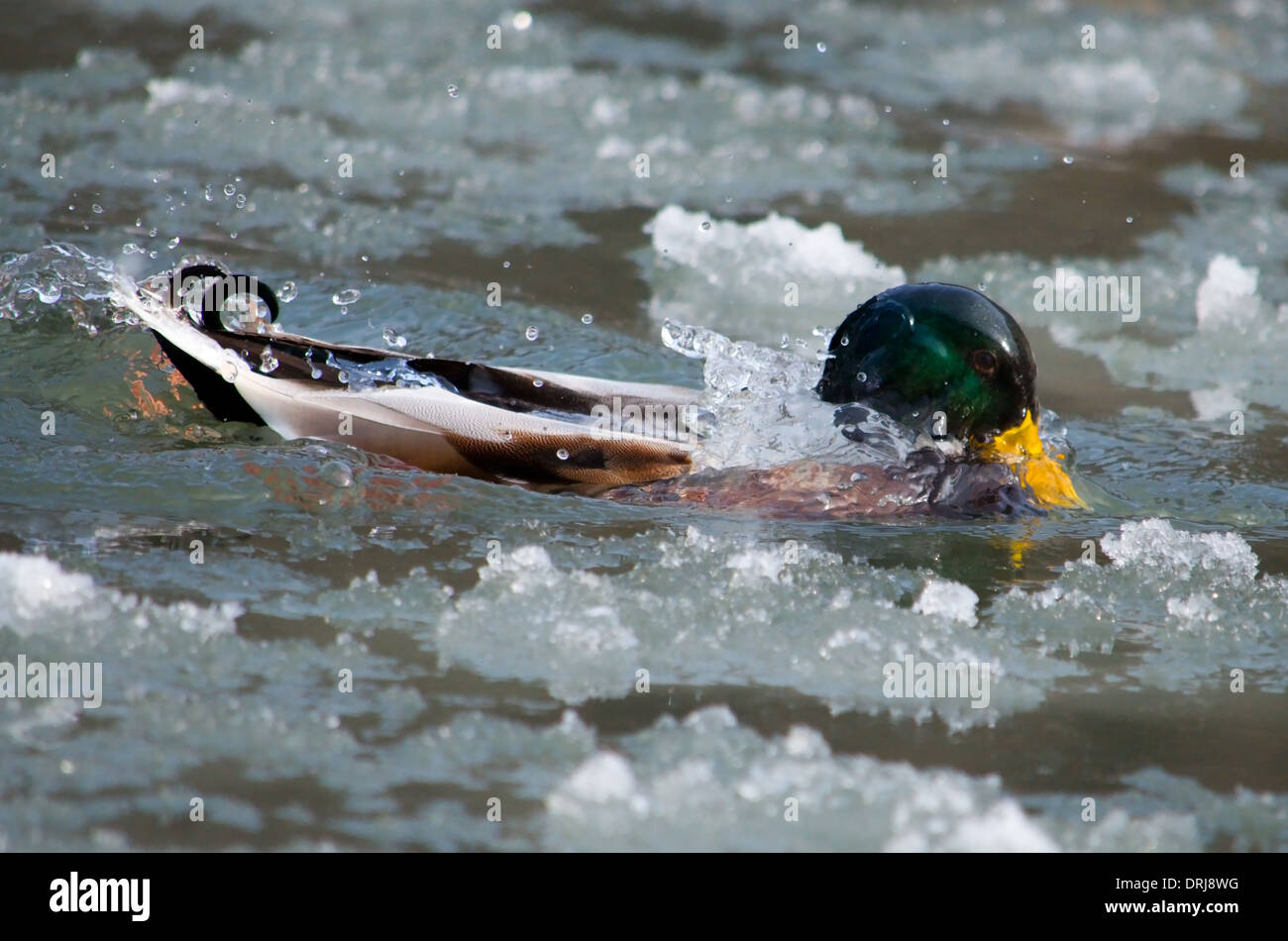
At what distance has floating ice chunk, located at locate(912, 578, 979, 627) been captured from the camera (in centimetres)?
334

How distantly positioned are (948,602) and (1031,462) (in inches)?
32.0

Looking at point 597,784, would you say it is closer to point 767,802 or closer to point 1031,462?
point 767,802

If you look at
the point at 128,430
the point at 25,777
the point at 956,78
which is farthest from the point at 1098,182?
the point at 25,777

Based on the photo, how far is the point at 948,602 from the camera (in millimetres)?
3373

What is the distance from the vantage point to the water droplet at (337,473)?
370 centimetres

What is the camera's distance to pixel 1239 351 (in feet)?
18.5

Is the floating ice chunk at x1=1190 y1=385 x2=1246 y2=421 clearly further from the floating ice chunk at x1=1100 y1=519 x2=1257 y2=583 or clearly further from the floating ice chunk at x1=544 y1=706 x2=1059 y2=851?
the floating ice chunk at x1=544 y1=706 x2=1059 y2=851

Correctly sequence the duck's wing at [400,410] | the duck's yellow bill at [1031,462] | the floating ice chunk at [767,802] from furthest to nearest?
the duck's yellow bill at [1031,462] → the duck's wing at [400,410] → the floating ice chunk at [767,802]

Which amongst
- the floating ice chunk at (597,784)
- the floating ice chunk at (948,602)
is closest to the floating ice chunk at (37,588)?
the floating ice chunk at (597,784)

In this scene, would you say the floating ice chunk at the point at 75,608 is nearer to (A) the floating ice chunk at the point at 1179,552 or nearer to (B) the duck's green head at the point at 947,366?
(B) the duck's green head at the point at 947,366

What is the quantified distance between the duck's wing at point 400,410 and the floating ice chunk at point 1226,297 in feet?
9.46

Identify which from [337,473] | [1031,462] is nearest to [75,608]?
[337,473]

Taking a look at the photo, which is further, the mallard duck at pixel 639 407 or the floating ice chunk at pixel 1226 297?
the floating ice chunk at pixel 1226 297
